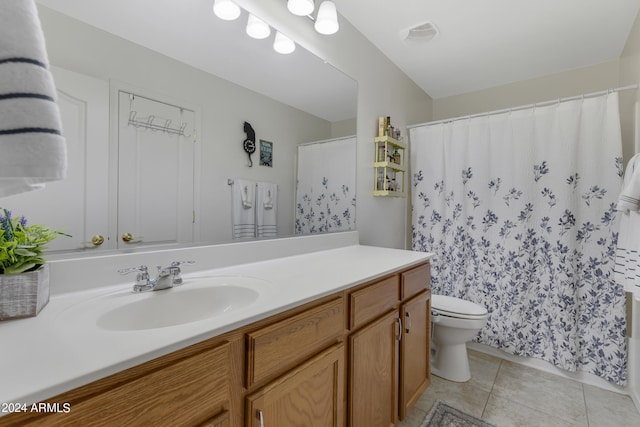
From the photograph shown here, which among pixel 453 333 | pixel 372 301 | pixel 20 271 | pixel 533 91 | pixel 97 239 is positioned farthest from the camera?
pixel 533 91

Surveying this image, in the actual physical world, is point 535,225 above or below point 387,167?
below

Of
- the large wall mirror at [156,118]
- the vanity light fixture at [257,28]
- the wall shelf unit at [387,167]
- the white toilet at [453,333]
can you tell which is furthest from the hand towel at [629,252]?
the vanity light fixture at [257,28]

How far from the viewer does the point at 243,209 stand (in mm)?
1379

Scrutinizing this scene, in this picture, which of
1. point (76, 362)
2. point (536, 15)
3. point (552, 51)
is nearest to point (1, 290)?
point (76, 362)

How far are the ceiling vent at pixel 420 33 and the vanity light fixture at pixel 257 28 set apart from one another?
3.41 feet

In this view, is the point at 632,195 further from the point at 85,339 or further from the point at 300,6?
the point at 85,339

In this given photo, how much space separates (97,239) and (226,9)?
1.06 metres

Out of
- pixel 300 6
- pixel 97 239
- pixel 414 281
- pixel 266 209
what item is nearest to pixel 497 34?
pixel 300 6

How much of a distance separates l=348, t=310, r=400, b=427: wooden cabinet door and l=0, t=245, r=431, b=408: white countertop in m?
0.27

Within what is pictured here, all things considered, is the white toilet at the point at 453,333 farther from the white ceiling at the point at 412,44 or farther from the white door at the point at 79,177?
the white door at the point at 79,177

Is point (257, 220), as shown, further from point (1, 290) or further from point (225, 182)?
point (1, 290)

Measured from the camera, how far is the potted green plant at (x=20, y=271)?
0.66 metres

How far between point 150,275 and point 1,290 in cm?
40

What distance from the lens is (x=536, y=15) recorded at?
5.90 feet
